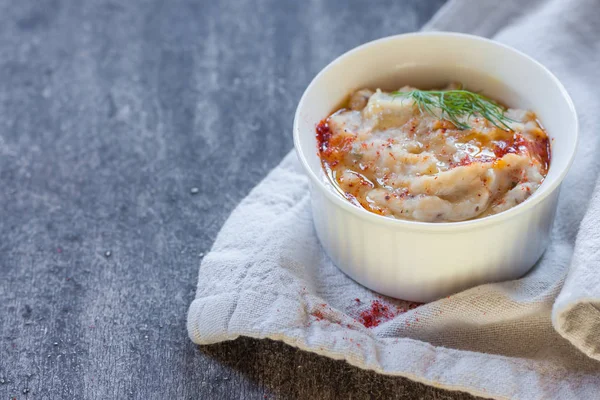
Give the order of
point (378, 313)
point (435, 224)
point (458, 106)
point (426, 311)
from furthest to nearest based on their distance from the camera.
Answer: point (458, 106), point (378, 313), point (426, 311), point (435, 224)

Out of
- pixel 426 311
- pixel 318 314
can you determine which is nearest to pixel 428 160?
pixel 426 311

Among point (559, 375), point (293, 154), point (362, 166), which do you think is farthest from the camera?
point (293, 154)

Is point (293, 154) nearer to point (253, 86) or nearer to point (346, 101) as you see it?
point (346, 101)

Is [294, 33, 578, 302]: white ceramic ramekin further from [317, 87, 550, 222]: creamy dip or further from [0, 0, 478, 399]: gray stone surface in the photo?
[0, 0, 478, 399]: gray stone surface

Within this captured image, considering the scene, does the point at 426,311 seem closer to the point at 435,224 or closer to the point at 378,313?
the point at 378,313

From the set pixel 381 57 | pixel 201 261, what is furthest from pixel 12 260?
pixel 381 57

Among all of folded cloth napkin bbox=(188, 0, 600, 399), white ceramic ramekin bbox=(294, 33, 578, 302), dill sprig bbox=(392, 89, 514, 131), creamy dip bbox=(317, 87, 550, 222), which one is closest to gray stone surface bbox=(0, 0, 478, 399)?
folded cloth napkin bbox=(188, 0, 600, 399)

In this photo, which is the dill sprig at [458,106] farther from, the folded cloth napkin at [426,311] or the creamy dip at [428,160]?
the folded cloth napkin at [426,311]
